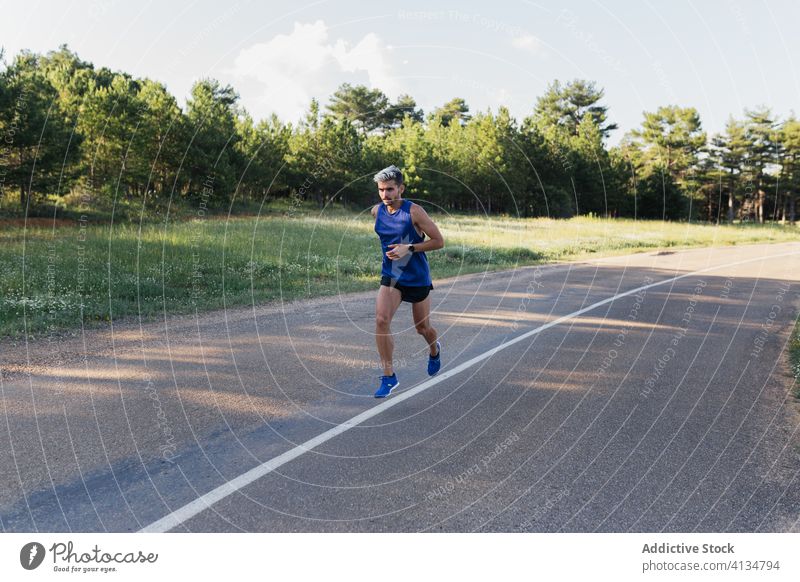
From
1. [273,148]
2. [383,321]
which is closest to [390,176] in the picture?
[383,321]

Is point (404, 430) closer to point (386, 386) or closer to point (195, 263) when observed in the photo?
point (386, 386)

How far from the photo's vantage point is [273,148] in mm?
43250

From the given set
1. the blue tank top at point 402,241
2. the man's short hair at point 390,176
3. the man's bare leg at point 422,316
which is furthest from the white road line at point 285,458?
the man's short hair at point 390,176

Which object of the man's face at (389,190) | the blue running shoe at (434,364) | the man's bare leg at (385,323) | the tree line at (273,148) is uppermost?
the tree line at (273,148)

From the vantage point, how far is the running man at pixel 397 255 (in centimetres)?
571

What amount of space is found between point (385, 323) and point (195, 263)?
10939 mm

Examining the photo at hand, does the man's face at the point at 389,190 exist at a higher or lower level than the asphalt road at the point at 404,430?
higher

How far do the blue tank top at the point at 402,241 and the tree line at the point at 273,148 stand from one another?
18.0 metres

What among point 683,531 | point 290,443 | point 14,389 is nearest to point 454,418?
point 290,443

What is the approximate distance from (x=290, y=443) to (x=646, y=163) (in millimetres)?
67755

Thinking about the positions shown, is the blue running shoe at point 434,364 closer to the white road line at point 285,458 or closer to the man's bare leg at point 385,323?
the white road line at point 285,458

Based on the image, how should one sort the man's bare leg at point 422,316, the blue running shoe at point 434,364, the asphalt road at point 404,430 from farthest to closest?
1. the blue running shoe at point 434,364
2. the man's bare leg at point 422,316
3. the asphalt road at point 404,430

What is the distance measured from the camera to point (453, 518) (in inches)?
142

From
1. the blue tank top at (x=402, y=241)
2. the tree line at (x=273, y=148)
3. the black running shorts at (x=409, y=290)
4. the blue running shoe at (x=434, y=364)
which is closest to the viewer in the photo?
the blue tank top at (x=402, y=241)
